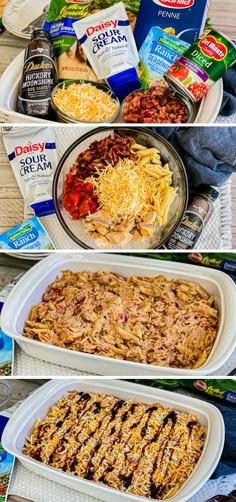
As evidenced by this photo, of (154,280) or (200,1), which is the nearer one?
(200,1)

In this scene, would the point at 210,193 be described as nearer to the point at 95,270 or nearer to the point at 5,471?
the point at 95,270

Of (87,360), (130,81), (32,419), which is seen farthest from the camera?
(32,419)

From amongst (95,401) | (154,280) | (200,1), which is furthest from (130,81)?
(95,401)

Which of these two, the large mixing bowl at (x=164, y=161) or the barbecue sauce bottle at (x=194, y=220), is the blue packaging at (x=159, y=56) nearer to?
the large mixing bowl at (x=164, y=161)

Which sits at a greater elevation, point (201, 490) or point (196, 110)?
point (196, 110)

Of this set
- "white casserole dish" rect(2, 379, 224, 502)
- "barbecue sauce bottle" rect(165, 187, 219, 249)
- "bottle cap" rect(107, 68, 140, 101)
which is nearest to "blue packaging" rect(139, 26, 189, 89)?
"bottle cap" rect(107, 68, 140, 101)

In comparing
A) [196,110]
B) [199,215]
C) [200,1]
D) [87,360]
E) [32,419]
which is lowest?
[32,419]

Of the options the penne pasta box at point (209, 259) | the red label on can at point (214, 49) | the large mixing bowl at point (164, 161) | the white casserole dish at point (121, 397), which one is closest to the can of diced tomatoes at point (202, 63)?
the red label on can at point (214, 49)

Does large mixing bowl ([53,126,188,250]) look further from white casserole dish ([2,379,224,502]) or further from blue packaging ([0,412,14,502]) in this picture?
blue packaging ([0,412,14,502])

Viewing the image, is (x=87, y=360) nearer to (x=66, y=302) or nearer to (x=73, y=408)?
(x=66, y=302)
